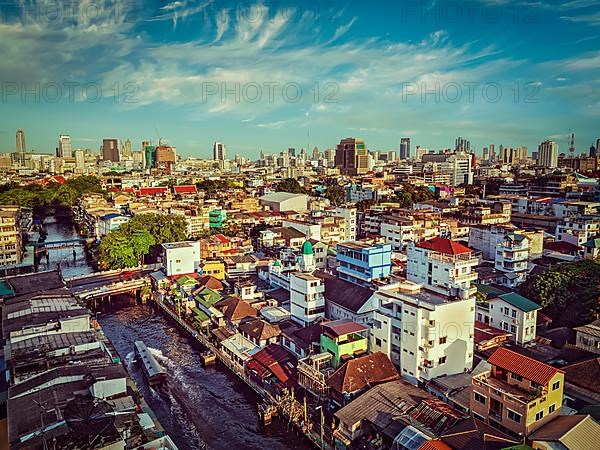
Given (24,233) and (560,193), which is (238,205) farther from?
(560,193)

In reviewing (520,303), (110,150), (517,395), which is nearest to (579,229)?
(520,303)

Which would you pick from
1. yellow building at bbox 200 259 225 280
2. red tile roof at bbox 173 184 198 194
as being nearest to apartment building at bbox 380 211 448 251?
yellow building at bbox 200 259 225 280

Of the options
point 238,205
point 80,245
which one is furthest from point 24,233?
point 238,205

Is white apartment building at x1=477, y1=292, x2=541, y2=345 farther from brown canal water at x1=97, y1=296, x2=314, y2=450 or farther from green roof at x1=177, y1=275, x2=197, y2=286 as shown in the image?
green roof at x1=177, y1=275, x2=197, y2=286

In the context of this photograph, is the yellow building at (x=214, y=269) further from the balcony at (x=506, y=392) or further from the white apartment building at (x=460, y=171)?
the white apartment building at (x=460, y=171)

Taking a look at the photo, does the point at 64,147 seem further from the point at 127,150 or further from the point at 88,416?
the point at 88,416
